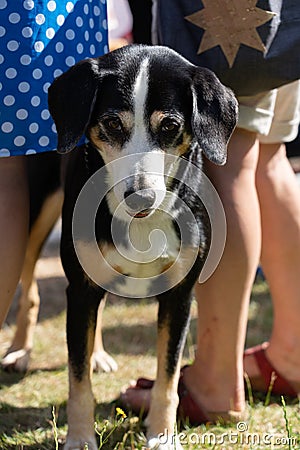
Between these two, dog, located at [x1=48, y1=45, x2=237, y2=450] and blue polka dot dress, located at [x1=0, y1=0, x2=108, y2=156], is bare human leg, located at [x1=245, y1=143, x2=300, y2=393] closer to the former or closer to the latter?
dog, located at [x1=48, y1=45, x2=237, y2=450]

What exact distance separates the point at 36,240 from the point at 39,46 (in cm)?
88

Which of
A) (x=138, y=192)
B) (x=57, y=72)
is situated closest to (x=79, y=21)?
(x=57, y=72)

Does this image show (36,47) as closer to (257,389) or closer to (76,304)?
(76,304)

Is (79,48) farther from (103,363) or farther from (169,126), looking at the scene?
(103,363)

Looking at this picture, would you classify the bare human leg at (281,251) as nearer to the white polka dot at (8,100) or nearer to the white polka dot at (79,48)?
the white polka dot at (79,48)

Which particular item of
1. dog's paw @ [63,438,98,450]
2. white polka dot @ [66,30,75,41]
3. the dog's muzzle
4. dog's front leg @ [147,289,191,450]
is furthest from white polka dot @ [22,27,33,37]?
dog's paw @ [63,438,98,450]

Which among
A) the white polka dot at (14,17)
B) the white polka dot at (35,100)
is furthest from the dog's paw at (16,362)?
the white polka dot at (14,17)

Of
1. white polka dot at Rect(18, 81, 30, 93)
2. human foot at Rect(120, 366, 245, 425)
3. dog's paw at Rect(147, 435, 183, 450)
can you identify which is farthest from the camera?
human foot at Rect(120, 366, 245, 425)

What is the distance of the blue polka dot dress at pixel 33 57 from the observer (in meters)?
2.18

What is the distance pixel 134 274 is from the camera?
2330mm

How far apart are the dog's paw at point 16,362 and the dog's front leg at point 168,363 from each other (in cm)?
84

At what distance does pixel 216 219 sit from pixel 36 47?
698 millimetres

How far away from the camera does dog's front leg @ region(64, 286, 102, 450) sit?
7.55 ft

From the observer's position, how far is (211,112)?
214 centimetres
